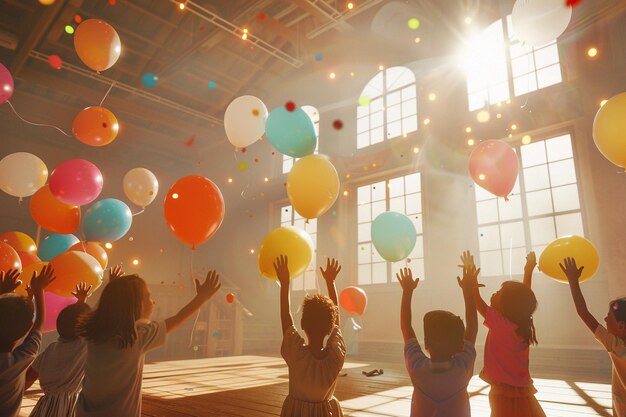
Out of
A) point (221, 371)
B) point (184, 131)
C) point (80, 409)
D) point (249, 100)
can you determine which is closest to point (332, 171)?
point (249, 100)

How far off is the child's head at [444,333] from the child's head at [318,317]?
1.13 ft

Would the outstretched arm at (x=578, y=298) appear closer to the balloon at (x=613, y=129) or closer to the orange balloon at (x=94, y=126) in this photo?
the balloon at (x=613, y=129)

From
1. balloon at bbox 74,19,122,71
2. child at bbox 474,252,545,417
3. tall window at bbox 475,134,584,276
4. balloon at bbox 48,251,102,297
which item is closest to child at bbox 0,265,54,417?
balloon at bbox 48,251,102,297

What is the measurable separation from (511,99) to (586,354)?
12.8 feet

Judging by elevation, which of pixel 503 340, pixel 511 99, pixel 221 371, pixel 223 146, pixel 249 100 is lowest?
pixel 221 371

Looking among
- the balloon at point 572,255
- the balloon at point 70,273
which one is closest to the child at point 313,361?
the balloon at point 572,255

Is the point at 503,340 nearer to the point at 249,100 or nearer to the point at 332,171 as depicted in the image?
the point at 332,171

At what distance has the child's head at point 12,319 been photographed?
1529 mm

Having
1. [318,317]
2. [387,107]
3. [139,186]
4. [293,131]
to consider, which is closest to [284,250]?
[293,131]

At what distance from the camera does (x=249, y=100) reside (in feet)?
14.7

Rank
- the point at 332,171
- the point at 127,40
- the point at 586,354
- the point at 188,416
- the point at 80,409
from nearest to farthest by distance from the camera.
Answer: the point at 80,409 → the point at 188,416 → the point at 332,171 → the point at 586,354 → the point at 127,40

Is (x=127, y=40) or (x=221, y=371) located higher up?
(x=127, y=40)

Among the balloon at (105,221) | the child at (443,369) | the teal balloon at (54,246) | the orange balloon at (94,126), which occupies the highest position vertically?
the orange balloon at (94,126)

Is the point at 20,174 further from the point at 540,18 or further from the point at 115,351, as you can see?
the point at 540,18
